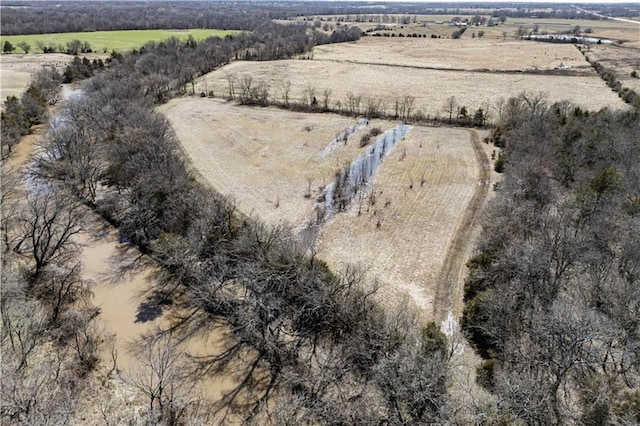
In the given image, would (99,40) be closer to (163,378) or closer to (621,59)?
(163,378)

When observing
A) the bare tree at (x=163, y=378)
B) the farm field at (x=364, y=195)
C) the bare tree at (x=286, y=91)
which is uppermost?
the bare tree at (x=286, y=91)

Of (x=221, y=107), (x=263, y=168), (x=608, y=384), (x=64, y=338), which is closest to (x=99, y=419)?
(x=64, y=338)

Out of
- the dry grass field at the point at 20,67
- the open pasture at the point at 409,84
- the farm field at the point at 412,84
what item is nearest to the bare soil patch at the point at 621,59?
the farm field at the point at 412,84

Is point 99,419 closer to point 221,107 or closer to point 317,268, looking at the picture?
point 317,268

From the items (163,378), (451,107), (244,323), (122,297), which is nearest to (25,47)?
(451,107)

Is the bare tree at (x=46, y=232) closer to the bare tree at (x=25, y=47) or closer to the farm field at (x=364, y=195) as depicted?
the farm field at (x=364, y=195)

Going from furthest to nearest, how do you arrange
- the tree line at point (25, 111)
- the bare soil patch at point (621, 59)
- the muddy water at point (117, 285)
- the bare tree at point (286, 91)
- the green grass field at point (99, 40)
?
the green grass field at point (99, 40) < the bare soil patch at point (621, 59) < the bare tree at point (286, 91) < the tree line at point (25, 111) < the muddy water at point (117, 285)
